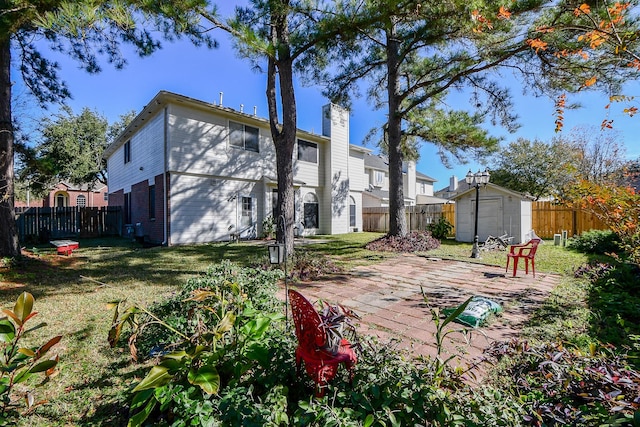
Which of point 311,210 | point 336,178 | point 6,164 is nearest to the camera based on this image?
point 6,164

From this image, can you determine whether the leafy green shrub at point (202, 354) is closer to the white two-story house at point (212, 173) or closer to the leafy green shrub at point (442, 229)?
the white two-story house at point (212, 173)

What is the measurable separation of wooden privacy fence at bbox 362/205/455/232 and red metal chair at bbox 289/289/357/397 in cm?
1498

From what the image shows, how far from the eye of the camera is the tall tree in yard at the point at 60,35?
4.35 metres

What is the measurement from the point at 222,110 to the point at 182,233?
5169 millimetres

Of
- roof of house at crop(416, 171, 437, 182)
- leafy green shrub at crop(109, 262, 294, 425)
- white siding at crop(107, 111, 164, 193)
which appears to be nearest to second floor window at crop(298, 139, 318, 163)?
white siding at crop(107, 111, 164, 193)

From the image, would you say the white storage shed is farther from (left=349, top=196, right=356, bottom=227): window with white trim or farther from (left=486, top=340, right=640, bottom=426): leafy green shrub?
(left=486, top=340, right=640, bottom=426): leafy green shrub

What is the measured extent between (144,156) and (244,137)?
435cm

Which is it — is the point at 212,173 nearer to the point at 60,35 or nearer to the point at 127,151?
the point at 60,35

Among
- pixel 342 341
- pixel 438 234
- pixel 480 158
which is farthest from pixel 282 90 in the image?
pixel 438 234

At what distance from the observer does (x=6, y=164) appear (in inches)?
254

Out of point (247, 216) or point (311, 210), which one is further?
point (311, 210)

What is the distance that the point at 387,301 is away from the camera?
14.3 feet

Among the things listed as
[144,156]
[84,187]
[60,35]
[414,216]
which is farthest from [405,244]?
[84,187]

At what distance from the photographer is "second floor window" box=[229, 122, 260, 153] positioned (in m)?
12.7
